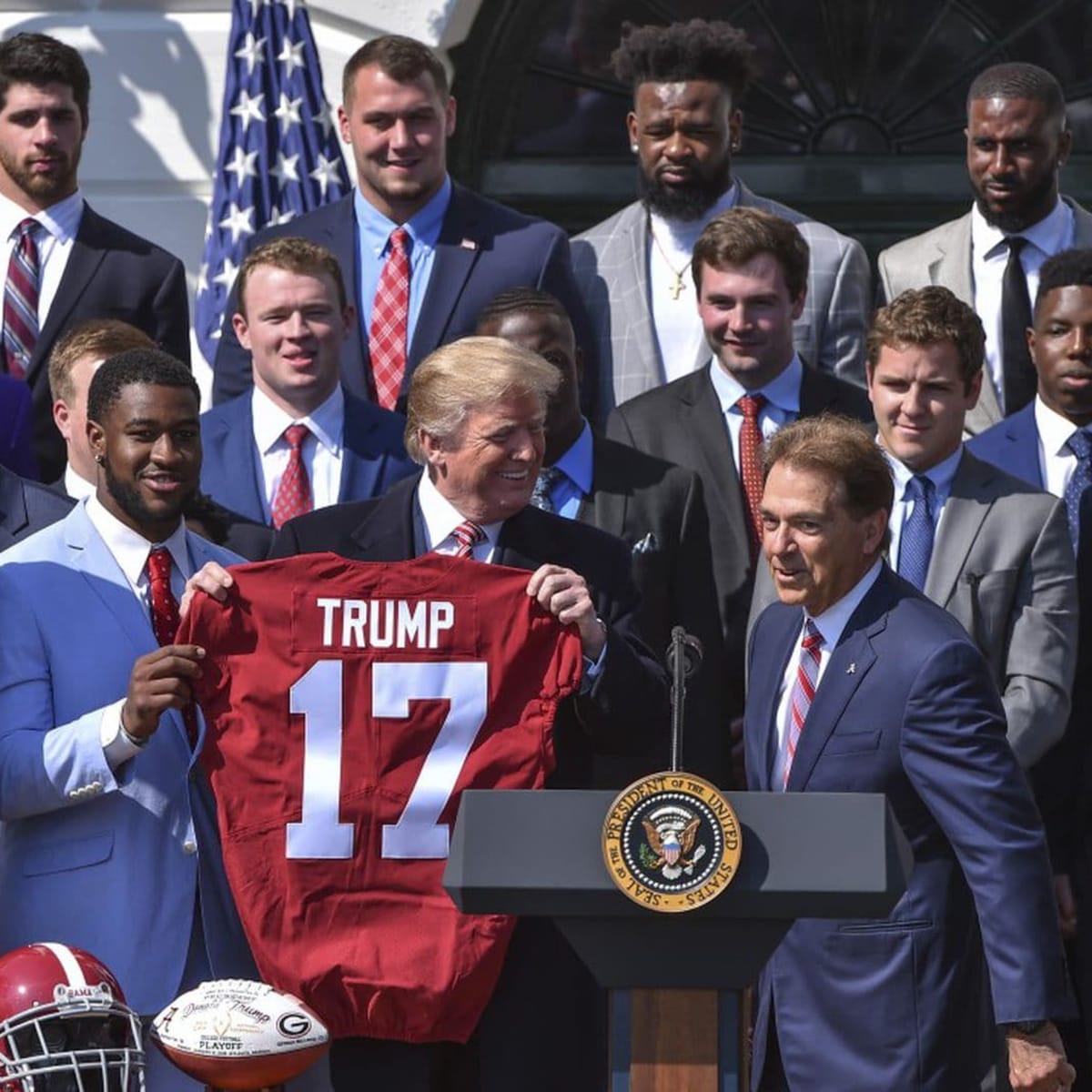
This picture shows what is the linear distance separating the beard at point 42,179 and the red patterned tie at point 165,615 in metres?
2.47

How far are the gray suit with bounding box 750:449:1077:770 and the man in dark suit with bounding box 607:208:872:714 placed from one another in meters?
0.44

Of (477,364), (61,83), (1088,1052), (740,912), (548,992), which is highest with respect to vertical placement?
(61,83)

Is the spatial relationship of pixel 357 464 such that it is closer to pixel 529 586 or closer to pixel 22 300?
pixel 22 300

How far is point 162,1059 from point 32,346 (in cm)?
287

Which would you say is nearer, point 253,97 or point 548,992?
point 548,992

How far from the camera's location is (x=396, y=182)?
816 cm

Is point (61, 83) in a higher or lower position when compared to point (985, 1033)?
higher

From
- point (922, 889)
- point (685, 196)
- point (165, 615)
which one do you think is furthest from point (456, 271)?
point (922, 889)

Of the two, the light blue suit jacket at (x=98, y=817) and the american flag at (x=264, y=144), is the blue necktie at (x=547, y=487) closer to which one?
the light blue suit jacket at (x=98, y=817)

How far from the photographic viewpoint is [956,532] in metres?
7.36

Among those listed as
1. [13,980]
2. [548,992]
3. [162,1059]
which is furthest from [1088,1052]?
[13,980]

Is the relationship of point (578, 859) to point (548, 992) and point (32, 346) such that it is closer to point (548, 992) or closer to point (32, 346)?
point (548, 992)

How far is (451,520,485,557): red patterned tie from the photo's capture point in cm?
612

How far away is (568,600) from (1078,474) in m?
2.45
